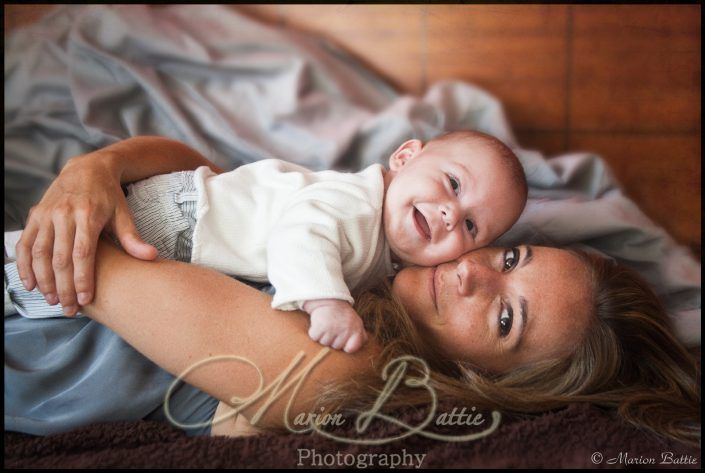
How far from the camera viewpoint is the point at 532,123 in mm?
778

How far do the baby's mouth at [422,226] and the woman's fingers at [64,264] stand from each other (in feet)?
1.04

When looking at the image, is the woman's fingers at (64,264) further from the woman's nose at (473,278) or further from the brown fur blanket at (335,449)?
the woman's nose at (473,278)

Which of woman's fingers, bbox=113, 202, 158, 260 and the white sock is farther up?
woman's fingers, bbox=113, 202, 158, 260

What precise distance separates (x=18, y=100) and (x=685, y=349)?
74cm

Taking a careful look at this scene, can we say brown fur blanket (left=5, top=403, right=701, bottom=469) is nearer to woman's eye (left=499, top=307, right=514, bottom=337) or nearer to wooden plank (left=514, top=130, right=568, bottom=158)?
woman's eye (left=499, top=307, right=514, bottom=337)

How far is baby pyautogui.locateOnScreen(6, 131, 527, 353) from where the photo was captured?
2.13 ft

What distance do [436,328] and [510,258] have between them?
10 cm

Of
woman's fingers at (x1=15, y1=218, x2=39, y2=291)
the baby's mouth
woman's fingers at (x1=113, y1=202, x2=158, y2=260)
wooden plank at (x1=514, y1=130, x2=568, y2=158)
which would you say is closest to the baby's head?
the baby's mouth

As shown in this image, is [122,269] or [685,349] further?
[685,349]

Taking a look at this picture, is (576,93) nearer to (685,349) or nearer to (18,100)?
(685,349)

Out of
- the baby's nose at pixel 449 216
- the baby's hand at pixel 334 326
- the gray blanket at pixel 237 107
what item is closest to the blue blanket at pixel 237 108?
the gray blanket at pixel 237 107

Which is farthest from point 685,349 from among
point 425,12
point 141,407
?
point 141,407

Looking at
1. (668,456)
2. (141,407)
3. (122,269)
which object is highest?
(122,269)
